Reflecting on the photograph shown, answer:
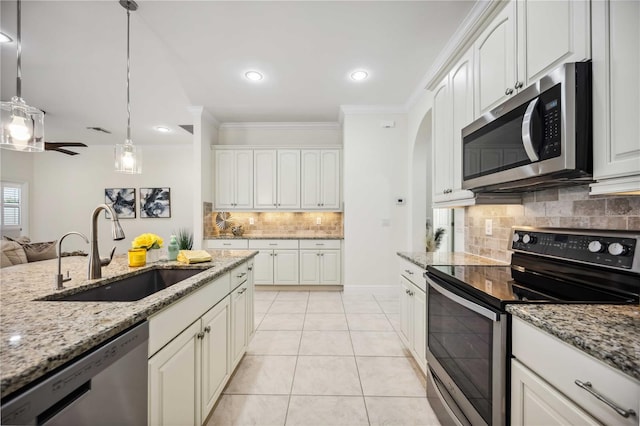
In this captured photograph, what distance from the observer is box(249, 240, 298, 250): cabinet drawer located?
432 centimetres

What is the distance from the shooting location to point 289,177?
452 centimetres

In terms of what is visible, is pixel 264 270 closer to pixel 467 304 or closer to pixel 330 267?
pixel 330 267

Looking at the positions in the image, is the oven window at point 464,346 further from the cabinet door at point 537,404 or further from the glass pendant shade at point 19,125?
the glass pendant shade at point 19,125

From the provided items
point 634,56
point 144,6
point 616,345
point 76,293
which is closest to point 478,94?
point 634,56

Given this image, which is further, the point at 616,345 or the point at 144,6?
the point at 144,6

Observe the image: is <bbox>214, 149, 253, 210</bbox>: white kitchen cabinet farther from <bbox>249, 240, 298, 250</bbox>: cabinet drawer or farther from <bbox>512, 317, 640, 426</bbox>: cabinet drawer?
<bbox>512, 317, 640, 426</bbox>: cabinet drawer

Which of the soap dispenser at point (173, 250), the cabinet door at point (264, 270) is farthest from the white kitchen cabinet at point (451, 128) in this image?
the cabinet door at point (264, 270)

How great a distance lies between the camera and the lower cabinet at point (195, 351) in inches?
41.0

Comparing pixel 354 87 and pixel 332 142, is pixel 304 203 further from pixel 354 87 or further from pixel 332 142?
pixel 354 87

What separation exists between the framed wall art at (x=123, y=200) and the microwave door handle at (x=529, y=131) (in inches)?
288

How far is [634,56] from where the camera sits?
2.83 feet

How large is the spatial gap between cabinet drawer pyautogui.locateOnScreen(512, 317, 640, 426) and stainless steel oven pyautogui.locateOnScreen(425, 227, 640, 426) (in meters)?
0.09

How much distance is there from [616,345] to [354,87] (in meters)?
3.40

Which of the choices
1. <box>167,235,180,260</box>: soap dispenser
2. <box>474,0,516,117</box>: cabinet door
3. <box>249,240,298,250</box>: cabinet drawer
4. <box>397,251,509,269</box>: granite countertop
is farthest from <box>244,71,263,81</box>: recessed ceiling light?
<box>397,251,509,269</box>: granite countertop
